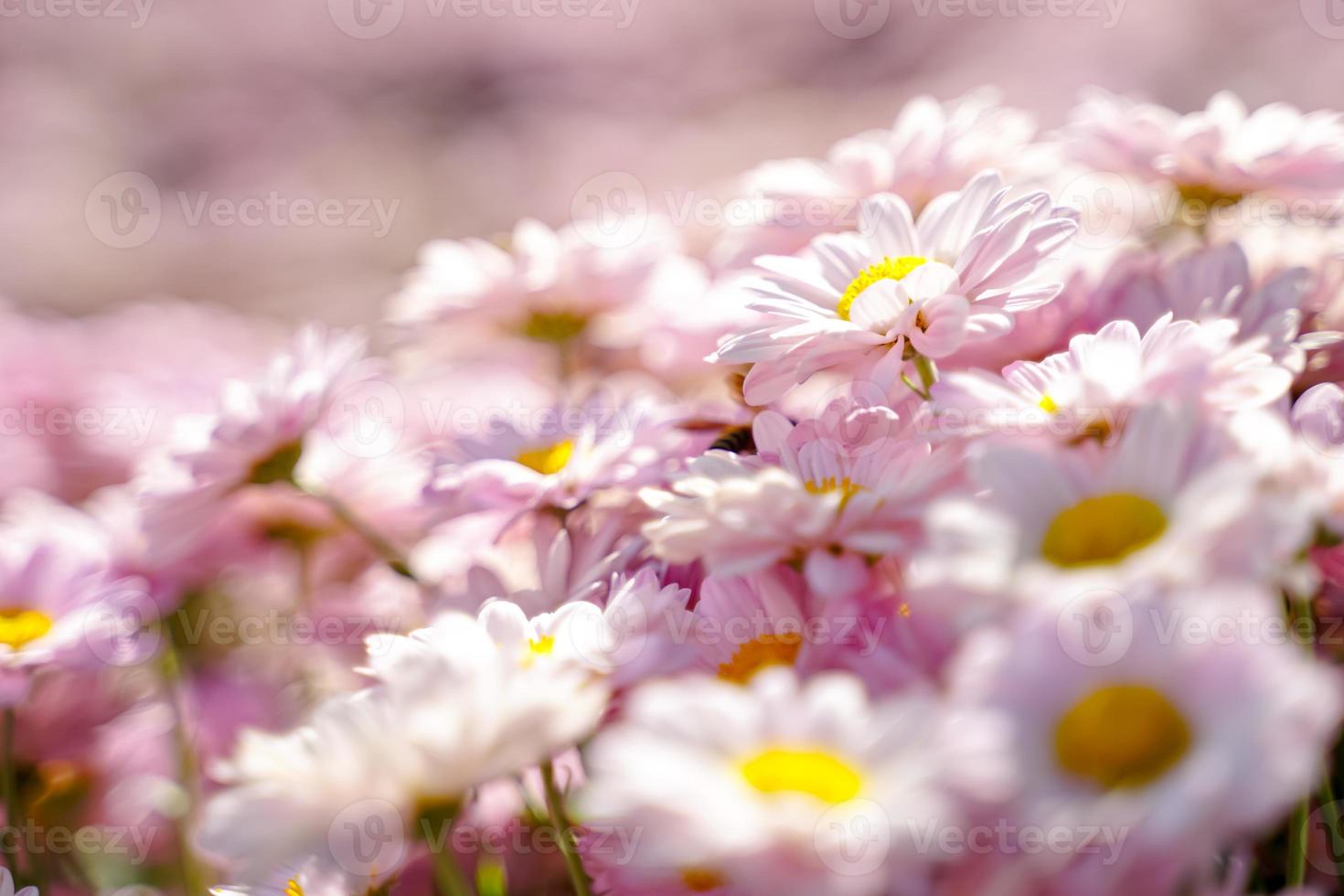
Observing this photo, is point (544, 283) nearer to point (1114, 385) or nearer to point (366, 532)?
point (366, 532)

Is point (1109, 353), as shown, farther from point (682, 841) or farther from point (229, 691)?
point (229, 691)

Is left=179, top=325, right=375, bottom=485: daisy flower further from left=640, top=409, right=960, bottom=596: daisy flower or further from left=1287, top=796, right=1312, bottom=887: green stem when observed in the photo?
left=1287, top=796, right=1312, bottom=887: green stem

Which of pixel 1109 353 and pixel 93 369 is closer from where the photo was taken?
pixel 1109 353

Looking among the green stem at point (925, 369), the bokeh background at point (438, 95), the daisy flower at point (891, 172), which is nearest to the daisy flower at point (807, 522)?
the green stem at point (925, 369)

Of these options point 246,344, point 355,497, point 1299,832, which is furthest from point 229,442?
point 246,344

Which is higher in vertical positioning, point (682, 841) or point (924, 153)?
point (924, 153)

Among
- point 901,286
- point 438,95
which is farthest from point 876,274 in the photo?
point 438,95
